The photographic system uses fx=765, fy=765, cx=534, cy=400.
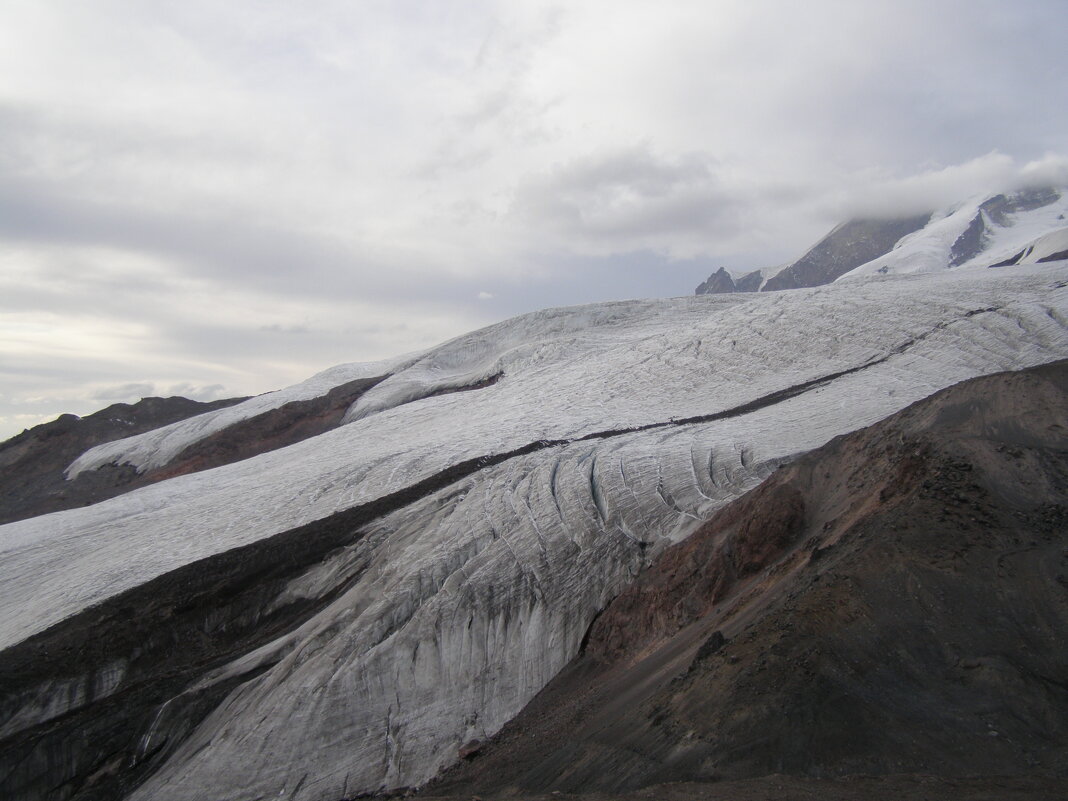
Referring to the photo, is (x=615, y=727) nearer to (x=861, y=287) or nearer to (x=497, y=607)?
(x=497, y=607)

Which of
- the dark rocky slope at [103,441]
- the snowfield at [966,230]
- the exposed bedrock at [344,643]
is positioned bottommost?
the exposed bedrock at [344,643]

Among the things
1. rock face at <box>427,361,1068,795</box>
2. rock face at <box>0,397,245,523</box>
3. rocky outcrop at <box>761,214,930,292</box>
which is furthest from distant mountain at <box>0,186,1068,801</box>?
rocky outcrop at <box>761,214,930,292</box>

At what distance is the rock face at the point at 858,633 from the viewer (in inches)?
341

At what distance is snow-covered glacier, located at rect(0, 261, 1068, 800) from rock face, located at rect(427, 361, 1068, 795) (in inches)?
69.6

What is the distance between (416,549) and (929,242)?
13471 cm

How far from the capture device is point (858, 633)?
988 centimetres

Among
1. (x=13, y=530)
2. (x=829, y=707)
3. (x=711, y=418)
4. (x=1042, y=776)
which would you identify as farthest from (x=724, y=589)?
(x=13, y=530)

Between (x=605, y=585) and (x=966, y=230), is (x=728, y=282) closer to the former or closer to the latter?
(x=966, y=230)

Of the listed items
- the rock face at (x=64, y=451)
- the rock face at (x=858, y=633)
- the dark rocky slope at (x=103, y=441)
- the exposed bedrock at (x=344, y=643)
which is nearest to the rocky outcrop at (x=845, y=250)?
the rock face at (x=64, y=451)

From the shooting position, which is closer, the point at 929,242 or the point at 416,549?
the point at 416,549

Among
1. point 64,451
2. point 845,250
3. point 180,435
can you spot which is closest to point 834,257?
point 845,250

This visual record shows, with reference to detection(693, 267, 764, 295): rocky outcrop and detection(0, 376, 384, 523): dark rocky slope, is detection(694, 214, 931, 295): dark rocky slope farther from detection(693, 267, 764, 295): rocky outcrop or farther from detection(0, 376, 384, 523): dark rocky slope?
detection(0, 376, 384, 523): dark rocky slope

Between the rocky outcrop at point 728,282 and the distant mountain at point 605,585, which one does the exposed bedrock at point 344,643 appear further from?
the rocky outcrop at point 728,282

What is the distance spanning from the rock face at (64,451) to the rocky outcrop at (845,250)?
126m
